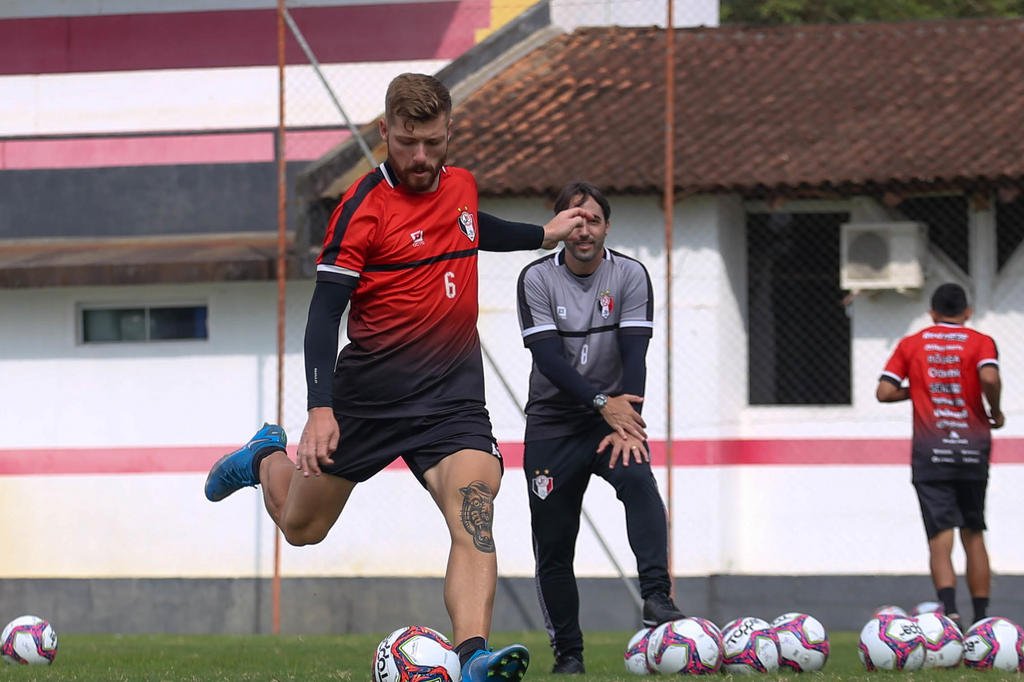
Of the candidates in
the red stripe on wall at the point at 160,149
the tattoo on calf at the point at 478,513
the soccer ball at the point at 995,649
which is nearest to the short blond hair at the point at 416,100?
the tattoo on calf at the point at 478,513

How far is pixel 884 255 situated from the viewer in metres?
16.3

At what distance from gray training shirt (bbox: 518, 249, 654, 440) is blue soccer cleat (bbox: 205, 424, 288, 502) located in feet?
4.79

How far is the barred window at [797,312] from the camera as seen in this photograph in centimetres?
1709

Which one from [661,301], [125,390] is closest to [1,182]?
[125,390]

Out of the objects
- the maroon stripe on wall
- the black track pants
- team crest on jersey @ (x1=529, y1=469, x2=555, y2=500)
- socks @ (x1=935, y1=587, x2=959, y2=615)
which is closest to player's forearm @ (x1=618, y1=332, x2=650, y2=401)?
the black track pants

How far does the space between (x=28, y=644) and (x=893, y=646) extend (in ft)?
16.4

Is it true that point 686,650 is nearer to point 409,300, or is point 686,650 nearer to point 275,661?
point 409,300

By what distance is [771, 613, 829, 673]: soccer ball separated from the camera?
8664mm

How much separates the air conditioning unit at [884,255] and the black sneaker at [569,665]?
7987mm

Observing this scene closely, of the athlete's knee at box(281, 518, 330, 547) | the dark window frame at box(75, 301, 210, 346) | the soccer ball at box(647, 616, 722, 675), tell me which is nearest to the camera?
the athlete's knee at box(281, 518, 330, 547)

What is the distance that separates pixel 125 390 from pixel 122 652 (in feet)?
20.0

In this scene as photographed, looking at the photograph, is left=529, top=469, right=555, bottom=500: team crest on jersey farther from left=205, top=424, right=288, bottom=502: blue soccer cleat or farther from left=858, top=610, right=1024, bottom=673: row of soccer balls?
left=858, top=610, right=1024, bottom=673: row of soccer balls

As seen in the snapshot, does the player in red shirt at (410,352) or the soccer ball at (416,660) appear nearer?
the soccer ball at (416,660)

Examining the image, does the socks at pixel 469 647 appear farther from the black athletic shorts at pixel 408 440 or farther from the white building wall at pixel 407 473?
the white building wall at pixel 407 473
